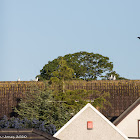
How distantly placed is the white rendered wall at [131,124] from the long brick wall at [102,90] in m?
9.26

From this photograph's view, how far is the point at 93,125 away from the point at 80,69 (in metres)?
45.5

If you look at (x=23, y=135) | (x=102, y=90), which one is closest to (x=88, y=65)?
(x=102, y=90)

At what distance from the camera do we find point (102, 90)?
57969 millimetres

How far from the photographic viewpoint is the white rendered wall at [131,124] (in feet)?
148

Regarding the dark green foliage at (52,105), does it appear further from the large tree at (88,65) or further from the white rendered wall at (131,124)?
the large tree at (88,65)

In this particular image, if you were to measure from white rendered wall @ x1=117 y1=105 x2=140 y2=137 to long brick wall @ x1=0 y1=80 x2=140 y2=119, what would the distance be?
365 inches

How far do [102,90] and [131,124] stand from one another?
12.9 meters

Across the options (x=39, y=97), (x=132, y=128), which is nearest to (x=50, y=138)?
(x=132, y=128)

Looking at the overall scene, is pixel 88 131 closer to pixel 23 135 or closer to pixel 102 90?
pixel 23 135

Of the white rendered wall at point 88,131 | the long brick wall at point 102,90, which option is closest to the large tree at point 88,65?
the long brick wall at point 102,90

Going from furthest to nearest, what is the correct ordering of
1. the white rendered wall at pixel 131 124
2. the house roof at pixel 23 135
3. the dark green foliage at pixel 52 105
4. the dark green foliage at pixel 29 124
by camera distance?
the dark green foliage at pixel 52 105, the white rendered wall at pixel 131 124, the dark green foliage at pixel 29 124, the house roof at pixel 23 135

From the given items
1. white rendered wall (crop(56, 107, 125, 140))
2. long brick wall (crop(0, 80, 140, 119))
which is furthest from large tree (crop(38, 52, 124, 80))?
white rendered wall (crop(56, 107, 125, 140))

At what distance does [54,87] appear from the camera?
5188 centimetres

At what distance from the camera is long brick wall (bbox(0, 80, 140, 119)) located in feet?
183
